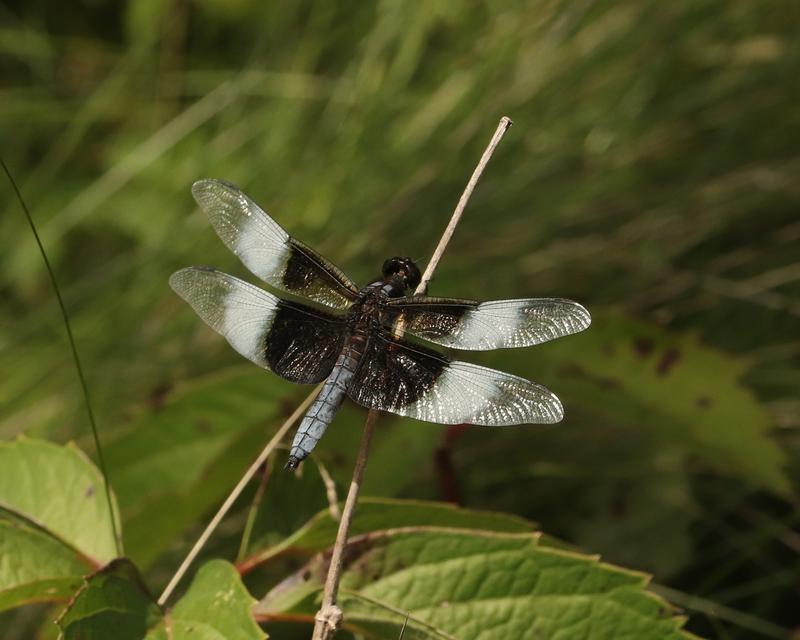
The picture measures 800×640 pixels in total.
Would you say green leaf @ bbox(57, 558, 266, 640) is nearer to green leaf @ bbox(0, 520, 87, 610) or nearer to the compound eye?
green leaf @ bbox(0, 520, 87, 610)

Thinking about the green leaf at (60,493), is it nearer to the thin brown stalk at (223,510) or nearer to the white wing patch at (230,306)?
the thin brown stalk at (223,510)

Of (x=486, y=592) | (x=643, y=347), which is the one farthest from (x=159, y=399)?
(x=643, y=347)

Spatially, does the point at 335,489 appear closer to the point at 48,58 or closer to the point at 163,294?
the point at 163,294

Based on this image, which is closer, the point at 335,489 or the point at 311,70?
the point at 335,489

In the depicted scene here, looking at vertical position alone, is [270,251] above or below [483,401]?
above

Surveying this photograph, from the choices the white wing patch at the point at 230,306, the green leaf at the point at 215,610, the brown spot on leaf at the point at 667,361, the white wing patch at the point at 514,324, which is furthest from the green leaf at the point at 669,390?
the green leaf at the point at 215,610

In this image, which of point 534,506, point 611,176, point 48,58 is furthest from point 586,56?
point 48,58

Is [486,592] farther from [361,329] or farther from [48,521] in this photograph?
[48,521]
